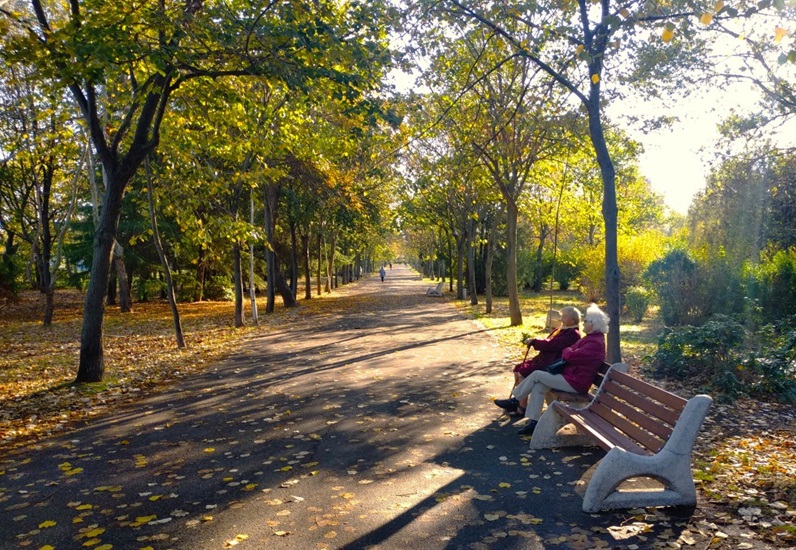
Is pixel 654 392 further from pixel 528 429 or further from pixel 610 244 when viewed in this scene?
pixel 610 244

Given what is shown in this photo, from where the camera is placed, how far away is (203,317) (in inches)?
909

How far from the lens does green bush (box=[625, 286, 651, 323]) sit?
19.9m

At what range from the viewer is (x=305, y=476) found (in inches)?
196

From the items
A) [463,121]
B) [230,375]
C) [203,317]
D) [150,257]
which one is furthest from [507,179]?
[150,257]

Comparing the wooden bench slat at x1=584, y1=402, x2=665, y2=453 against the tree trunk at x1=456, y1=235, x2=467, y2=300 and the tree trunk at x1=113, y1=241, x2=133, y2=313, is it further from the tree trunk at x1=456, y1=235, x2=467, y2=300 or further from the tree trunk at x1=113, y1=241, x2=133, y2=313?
the tree trunk at x1=456, y1=235, x2=467, y2=300

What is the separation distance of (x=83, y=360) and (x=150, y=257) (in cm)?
2145

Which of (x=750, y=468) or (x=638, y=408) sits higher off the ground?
(x=638, y=408)

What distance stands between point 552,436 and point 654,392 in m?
1.49

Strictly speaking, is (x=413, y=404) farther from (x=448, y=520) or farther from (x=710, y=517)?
(x=710, y=517)

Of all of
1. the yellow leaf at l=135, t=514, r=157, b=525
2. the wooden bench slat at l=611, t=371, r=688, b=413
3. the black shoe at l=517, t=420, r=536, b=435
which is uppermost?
the wooden bench slat at l=611, t=371, r=688, b=413

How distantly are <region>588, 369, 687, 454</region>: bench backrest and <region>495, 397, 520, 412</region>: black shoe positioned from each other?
Result: 1384 mm

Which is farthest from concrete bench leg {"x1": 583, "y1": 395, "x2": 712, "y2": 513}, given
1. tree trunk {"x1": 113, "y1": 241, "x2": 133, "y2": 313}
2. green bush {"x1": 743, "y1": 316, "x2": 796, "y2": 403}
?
tree trunk {"x1": 113, "y1": 241, "x2": 133, "y2": 313}

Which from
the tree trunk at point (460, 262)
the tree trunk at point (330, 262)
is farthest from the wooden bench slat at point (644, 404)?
the tree trunk at point (330, 262)

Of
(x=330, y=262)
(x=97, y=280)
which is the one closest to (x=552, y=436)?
(x=97, y=280)
